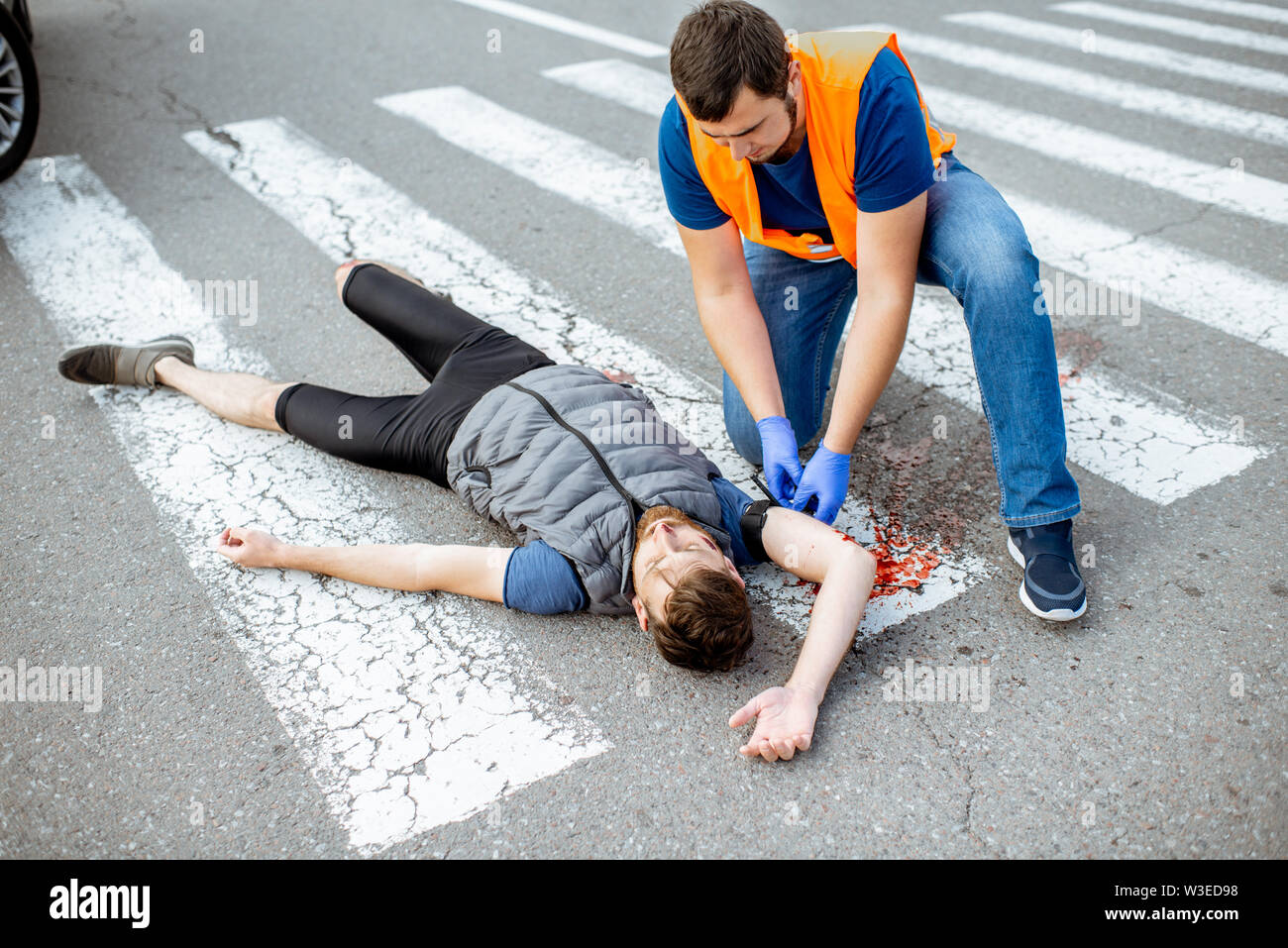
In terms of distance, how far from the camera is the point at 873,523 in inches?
131

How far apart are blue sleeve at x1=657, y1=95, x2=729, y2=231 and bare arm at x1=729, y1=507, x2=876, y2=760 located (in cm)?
97

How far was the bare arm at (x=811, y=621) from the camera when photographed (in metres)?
2.54

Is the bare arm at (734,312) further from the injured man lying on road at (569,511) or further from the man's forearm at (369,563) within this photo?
the man's forearm at (369,563)

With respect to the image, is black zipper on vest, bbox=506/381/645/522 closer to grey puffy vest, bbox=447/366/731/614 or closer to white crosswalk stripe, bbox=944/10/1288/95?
grey puffy vest, bbox=447/366/731/614

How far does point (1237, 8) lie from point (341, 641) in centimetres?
859

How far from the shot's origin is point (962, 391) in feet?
13.1

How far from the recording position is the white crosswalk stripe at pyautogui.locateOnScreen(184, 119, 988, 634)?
3.12 m

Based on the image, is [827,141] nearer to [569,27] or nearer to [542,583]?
[542,583]

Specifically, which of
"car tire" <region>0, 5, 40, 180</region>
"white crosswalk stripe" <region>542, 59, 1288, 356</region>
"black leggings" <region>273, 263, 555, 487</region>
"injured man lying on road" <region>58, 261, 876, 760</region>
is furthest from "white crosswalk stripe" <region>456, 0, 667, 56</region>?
"injured man lying on road" <region>58, 261, 876, 760</region>

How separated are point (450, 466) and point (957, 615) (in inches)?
65.2

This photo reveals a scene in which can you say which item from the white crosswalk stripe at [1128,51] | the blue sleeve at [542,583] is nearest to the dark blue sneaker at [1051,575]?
the blue sleeve at [542,583]

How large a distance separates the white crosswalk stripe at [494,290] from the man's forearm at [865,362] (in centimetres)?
40

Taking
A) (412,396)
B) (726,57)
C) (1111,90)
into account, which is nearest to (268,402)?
(412,396)
